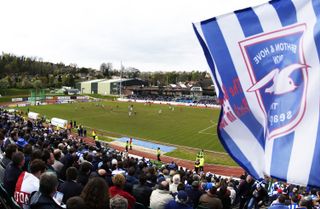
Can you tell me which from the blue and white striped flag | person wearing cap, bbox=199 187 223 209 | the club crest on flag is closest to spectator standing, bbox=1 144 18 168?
person wearing cap, bbox=199 187 223 209

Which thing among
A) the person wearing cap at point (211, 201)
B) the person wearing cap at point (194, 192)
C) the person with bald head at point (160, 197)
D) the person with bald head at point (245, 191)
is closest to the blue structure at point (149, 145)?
the person with bald head at point (245, 191)

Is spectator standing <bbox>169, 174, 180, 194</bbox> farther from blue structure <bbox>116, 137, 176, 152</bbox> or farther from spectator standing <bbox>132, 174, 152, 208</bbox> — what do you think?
blue structure <bbox>116, 137, 176, 152</bbox>

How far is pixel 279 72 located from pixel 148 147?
33.0 metres

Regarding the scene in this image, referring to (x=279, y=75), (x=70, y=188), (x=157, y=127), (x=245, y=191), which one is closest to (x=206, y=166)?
(x=157, y=127)

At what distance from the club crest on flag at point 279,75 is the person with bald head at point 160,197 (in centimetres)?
304

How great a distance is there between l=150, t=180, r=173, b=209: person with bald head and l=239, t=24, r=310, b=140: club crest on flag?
304 cm

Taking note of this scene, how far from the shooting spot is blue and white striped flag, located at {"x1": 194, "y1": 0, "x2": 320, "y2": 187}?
4344mm

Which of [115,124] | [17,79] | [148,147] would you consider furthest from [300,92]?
[17,79]

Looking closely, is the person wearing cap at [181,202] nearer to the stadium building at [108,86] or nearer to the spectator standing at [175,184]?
the spectator standing at [175,184]

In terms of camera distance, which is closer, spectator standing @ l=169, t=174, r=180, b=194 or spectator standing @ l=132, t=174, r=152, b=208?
spectator standing @ l=132, t=174, r=152, b=208

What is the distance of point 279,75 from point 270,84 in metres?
0.19

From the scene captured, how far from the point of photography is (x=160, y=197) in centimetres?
714

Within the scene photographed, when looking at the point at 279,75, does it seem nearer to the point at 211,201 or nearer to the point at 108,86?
the point at 211,201

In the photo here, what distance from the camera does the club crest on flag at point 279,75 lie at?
176 inches
